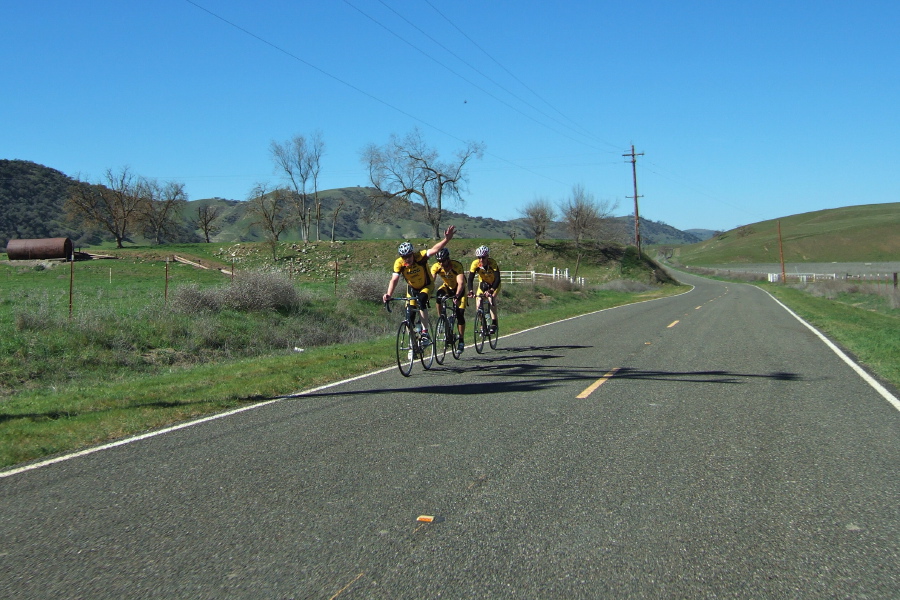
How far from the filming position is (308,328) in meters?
21.5

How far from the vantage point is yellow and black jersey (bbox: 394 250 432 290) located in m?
10.9

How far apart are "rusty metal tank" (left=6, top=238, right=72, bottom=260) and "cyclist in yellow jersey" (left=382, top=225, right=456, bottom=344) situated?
170ft

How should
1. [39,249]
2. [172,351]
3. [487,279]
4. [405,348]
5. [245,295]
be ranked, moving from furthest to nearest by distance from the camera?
1. [39,249]
2. [245,295]
3. [172,351]
4. [487,279]
5. [405,348]

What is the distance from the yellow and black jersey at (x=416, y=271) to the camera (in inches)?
429

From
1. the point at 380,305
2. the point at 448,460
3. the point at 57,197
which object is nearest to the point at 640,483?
the point at 448,460

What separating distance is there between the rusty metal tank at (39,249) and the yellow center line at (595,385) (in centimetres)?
5414

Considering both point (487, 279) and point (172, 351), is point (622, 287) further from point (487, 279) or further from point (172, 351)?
point (172, 351)

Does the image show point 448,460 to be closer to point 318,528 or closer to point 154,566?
point 318,528

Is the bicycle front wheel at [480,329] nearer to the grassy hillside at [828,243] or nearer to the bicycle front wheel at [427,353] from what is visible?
the bicycle front wheel at [427,353]

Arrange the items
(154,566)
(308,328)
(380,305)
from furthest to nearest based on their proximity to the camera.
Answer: (380,305) → (308,328) → (154,566)

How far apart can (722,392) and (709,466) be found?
365 cm

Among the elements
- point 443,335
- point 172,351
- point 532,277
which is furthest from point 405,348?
point 532,277

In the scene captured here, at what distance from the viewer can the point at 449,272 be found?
12.6 m

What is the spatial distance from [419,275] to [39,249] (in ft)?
175
